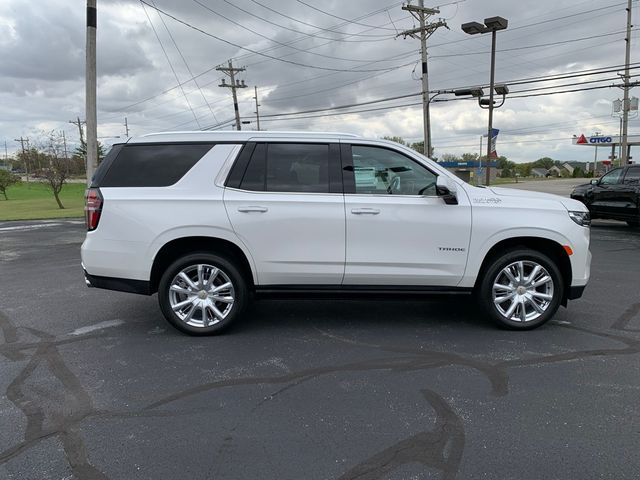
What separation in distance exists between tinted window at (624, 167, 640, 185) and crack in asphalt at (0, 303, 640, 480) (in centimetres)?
897

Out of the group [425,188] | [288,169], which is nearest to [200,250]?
[288,169]

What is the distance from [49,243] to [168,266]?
8.90 meters

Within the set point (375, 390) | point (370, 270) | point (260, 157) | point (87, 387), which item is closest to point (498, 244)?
point (370, 270)

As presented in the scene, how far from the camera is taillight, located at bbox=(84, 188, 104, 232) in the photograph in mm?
4602

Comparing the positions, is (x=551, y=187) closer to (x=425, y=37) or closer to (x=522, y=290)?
(x=425, y=37)

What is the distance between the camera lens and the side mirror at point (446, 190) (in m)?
4.48

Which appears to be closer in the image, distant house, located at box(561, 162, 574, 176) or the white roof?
the white roof

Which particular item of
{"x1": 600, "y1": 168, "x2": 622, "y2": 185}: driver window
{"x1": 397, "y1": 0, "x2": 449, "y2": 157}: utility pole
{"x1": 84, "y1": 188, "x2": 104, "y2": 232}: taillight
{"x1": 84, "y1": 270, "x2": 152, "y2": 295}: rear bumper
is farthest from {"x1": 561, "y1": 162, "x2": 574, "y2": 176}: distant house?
{"x1": 84, "y1": 188, "x2": 104, "y2": 232}: taillight

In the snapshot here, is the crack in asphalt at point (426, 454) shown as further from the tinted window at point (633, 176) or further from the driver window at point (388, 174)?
the tinted window at point (633, 176)

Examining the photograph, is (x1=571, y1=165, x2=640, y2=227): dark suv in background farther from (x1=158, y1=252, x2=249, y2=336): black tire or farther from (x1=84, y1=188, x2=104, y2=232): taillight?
(x1=84, y1=188, x2=104, y2=232): taillight

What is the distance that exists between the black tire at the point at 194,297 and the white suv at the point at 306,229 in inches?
0.5

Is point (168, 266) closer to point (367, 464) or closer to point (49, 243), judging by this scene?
point (367, 464)

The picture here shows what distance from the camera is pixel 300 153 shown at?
4785 mm

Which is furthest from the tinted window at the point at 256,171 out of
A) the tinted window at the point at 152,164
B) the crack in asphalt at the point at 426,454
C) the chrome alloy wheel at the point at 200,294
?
the crack in asphalt at the point at 426,454
